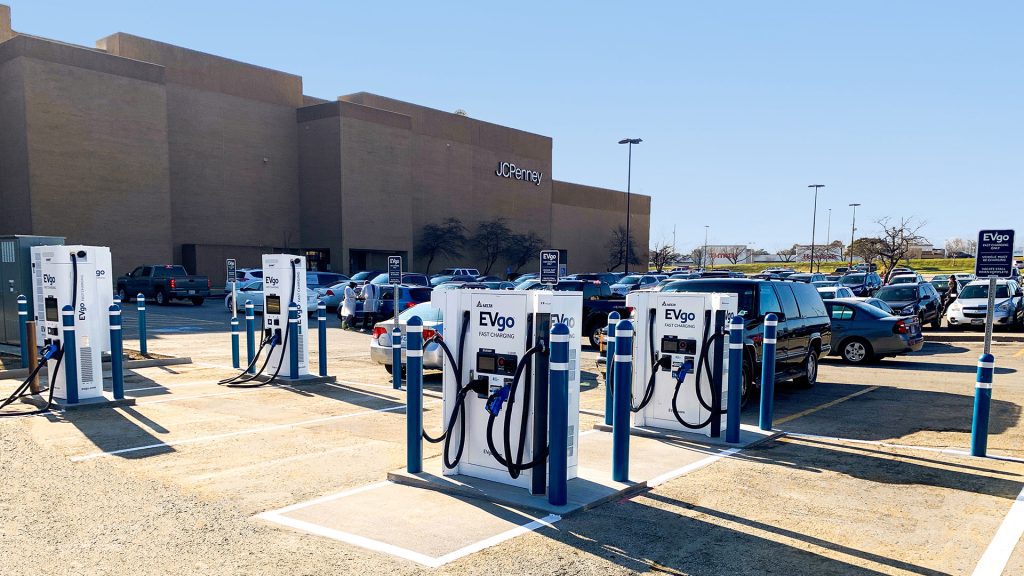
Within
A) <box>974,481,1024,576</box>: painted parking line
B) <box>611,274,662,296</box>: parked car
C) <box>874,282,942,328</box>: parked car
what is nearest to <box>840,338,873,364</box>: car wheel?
<box>874,282,942,328</box>: parked car

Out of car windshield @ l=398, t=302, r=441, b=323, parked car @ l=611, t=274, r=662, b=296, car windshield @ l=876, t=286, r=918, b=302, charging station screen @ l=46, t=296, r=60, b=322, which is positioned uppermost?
charging station screen @ l=46, t=296, r=60, b=322

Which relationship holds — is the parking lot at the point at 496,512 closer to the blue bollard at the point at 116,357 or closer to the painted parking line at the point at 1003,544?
the painted parking line at the point at 1003,544

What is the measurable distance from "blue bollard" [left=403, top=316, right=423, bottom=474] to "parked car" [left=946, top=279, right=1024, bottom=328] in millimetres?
23168

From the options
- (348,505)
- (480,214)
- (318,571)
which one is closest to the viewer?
(318,571)

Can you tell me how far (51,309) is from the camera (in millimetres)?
9797

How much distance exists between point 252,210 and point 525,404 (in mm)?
49346

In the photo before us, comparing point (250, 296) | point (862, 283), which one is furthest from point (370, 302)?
point (862, 283)

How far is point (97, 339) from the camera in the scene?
9.98 meters

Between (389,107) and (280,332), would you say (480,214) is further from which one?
(280,332)

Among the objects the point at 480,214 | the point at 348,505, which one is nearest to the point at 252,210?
the point at 480,214

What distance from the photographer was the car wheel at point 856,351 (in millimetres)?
15961

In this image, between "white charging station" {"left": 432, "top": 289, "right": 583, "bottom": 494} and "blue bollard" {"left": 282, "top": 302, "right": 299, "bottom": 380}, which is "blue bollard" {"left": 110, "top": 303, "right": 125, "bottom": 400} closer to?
"blue bollard" {"left": 282, "top": 302, "right": 299, "bottom": 380}

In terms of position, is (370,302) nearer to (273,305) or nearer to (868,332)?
(273,305)

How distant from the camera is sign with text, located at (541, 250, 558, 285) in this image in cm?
1560
